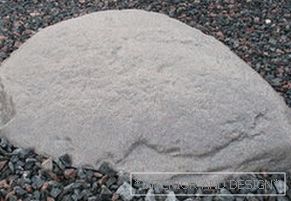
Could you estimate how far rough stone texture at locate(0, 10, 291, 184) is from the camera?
2.51 metres

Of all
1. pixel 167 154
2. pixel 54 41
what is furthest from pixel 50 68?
pixel 167 154

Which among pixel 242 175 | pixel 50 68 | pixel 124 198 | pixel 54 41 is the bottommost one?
pixel 124 198

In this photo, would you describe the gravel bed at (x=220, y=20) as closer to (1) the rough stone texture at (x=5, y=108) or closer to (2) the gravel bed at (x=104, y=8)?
(2) the gravel bed at (x=104, y=8)

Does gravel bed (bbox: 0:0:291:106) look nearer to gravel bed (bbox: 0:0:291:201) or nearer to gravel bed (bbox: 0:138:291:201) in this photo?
gravel bed (bbox: 0:0:291:201)

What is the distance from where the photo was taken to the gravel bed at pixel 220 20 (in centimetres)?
369

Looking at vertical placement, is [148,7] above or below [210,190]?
above

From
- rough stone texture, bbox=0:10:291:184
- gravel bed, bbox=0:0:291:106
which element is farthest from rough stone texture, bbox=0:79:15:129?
gravel bed, bbox=0:0:291:106

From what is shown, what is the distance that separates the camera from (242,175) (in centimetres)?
250

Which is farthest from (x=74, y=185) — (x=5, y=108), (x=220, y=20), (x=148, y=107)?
(x=220, y=20)

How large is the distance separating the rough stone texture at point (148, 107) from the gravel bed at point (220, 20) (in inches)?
31.4

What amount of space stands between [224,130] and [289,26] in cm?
180

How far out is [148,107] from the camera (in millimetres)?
2566

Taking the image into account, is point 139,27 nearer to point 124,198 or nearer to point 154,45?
point 154,45

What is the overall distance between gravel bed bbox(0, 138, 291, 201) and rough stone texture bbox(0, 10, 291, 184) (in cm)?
6
